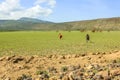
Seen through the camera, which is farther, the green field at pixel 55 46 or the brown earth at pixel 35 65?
the green field at pixel 55 46

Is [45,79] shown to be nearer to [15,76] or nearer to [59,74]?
[59,74]

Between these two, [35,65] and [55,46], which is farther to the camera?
[55,46]

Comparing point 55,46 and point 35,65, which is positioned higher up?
point 35,65

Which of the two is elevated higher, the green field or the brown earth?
the brown earth

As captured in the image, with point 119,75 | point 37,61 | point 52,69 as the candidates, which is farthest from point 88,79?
point 37,61

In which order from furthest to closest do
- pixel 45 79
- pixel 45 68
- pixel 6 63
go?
pixel 6 63 → pixel 45 68 → pixel 45 79

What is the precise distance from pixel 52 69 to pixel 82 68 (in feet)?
3.82

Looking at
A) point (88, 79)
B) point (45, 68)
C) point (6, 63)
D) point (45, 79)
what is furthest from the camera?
point (6, 63)

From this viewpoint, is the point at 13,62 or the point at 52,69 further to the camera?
the point at 13,62

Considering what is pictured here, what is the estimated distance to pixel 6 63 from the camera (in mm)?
14266

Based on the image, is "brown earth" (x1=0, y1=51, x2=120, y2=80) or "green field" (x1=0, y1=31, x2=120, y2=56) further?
"green field" (x1=0, y1=31, x2=120, y2=56)

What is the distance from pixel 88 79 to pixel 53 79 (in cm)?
116

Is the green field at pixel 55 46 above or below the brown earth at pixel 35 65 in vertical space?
below

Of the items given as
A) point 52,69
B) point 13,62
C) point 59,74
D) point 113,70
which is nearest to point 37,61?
point 13,62
